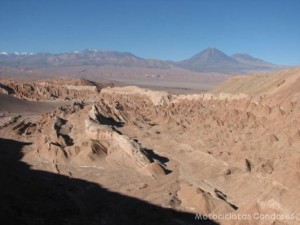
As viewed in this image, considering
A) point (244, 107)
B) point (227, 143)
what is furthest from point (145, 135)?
point (244, 107)

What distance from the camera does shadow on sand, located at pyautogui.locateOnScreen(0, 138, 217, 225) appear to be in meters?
21.6

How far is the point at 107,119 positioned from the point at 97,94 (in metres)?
37.8

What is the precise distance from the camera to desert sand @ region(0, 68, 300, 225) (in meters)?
23.5

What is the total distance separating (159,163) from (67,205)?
10.0 metres

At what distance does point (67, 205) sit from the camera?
24.5 m

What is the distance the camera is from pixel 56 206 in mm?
23953

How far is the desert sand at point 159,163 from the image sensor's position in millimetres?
23500

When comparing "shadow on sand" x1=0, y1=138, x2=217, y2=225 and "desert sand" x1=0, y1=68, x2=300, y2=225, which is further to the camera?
"desert sand" x1=0, y1=68, x2=300, y2=225

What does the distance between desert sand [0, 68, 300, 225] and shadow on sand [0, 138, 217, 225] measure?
0.05 metres

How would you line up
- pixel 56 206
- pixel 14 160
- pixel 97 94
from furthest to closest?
pixel 97 94, pixel 14 160, pixel 56 206

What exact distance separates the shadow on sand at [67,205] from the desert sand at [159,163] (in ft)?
0.18

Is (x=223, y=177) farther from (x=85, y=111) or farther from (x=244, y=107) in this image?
(x=85, y=111)

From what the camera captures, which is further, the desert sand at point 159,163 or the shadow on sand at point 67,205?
the desert sand at point 159,163

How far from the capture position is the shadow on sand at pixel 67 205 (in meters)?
21.6
